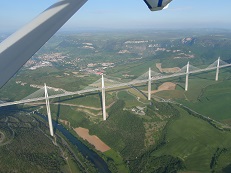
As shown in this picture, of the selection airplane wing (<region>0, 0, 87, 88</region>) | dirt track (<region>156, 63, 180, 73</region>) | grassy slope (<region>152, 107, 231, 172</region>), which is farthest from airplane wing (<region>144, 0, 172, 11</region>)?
dirt track (<region>156, 63, 180, 73</region>)

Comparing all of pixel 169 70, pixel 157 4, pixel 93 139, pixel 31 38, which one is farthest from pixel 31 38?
pixel 169 70

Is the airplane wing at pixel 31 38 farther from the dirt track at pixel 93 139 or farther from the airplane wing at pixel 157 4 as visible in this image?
the dirt track at pixel 93 139

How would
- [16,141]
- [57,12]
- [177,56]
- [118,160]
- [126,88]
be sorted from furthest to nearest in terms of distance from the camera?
[177,56] → [126,88] → [16,141] → [118,160] → [57,12]

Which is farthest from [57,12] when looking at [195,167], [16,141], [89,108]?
[89,108]

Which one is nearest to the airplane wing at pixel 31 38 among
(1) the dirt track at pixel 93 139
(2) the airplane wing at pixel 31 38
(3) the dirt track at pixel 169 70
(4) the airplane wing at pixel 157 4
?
(2) the airplane wing at pixel 31 38

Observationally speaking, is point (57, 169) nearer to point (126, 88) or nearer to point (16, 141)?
point (16, 141)

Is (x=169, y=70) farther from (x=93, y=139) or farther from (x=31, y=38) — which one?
(x=31, y=38)

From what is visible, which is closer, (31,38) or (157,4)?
(31,38)

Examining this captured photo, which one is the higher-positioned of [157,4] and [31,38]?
[157,4]

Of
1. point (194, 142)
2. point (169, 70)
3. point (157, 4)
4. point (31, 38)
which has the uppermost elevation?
point (157, 4)
